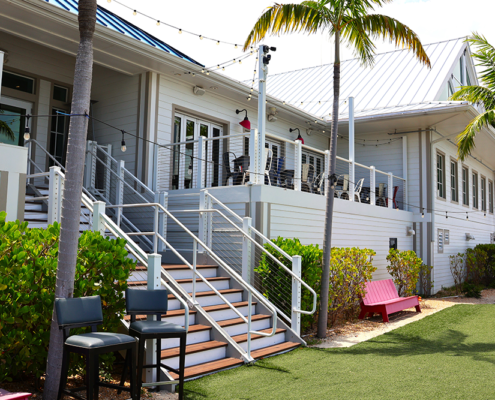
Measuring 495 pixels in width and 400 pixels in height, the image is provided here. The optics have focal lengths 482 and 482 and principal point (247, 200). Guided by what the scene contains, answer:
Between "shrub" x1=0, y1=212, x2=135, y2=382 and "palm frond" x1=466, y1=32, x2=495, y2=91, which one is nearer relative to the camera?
"shrub" x1=0, y1=212, x2=135, y2=382

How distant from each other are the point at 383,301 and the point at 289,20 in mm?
6040

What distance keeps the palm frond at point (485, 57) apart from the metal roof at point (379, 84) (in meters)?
1.43

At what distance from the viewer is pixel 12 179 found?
21.0 ft

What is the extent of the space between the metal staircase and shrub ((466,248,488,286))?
1106cm

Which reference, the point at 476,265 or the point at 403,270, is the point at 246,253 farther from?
the point at 476,265

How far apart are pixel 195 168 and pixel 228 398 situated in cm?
702

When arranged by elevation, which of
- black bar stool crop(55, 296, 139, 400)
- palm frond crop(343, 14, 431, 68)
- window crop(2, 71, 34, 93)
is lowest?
black bar stool crop(55, 296, 139, 400)

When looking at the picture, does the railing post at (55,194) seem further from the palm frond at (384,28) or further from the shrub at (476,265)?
the shrub at (476,265)

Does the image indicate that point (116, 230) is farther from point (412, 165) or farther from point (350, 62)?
point (350, 62)

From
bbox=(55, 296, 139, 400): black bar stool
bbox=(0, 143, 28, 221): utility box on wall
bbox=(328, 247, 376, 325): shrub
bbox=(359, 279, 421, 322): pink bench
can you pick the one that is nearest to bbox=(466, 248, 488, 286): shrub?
bbox=(359, 279, 421, 322): pink bench

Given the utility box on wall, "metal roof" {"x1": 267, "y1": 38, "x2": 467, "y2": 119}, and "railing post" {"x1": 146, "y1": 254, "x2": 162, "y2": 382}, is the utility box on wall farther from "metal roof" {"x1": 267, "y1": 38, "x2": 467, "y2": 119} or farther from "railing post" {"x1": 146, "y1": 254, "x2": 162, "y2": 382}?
"metal roof" {"x1": 267, "y1": 38, "x2": 467, "y2": 119}

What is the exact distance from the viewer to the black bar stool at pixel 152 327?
14.5ft

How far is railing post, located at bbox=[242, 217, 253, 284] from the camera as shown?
8094mm

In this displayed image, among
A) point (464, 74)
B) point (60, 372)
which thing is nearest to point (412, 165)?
point (464, 74)
